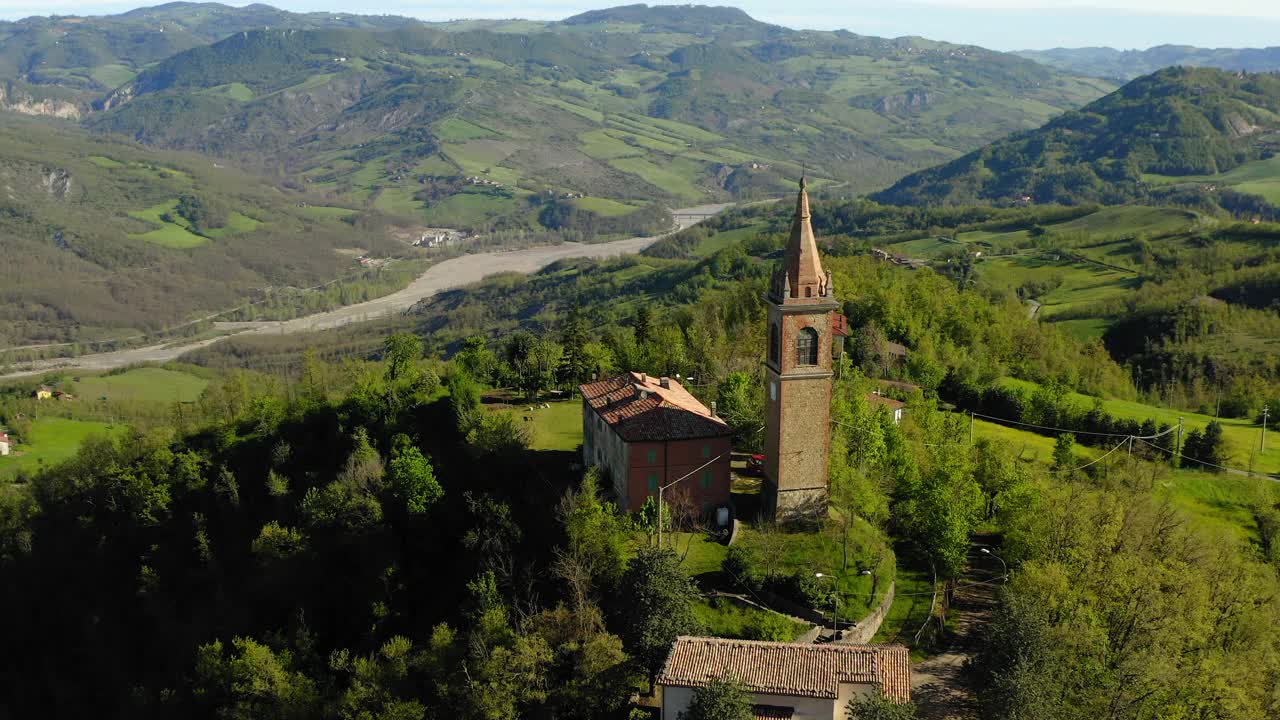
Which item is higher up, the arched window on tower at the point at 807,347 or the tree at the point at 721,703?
the arched window on tower at the point at 807,347

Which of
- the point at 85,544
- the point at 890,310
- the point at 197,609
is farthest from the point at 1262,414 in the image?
the point at 85,544

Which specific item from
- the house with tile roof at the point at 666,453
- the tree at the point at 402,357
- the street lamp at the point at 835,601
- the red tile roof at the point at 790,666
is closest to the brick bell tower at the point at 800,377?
the house with tile roof at the point at 666,453

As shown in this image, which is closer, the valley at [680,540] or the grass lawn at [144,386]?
the valley at [680,540]

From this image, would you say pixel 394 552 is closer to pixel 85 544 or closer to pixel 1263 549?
pixel 85 544

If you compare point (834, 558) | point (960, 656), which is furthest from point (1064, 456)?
point (960, 656)

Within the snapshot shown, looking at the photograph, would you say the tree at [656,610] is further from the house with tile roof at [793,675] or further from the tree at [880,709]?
the tree at [880,709]

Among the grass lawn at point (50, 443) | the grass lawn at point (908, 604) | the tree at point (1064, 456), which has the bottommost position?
the grass lawn at point (50, 443)
